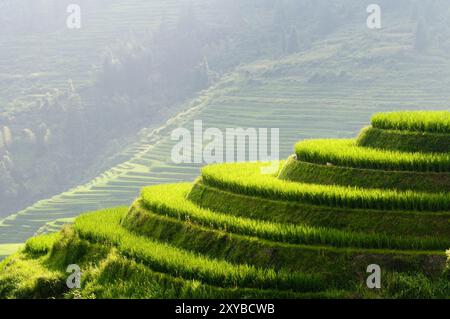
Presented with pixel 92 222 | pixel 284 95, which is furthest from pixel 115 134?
pixel 92 222

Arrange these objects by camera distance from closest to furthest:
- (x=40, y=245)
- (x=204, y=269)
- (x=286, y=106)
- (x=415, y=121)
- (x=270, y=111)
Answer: (x=204, y=269) < (x=415, y=121) < (x=40, y=245) < (x=270, y=111) < (x=286, y=106)

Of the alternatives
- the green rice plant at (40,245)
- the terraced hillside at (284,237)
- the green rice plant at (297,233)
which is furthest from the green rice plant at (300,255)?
the green rice plant at (40,245)

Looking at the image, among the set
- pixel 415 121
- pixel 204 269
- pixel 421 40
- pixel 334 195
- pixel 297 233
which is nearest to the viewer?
pixel 204 269

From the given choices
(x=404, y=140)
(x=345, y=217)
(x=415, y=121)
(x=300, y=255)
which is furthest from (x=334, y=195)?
(x=415, y=121)

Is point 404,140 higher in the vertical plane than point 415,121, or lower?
lower

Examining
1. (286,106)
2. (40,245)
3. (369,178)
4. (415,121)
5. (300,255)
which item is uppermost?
(415,121)

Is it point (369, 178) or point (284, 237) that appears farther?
point (369, 178)

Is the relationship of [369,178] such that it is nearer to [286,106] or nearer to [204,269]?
[204,269]
